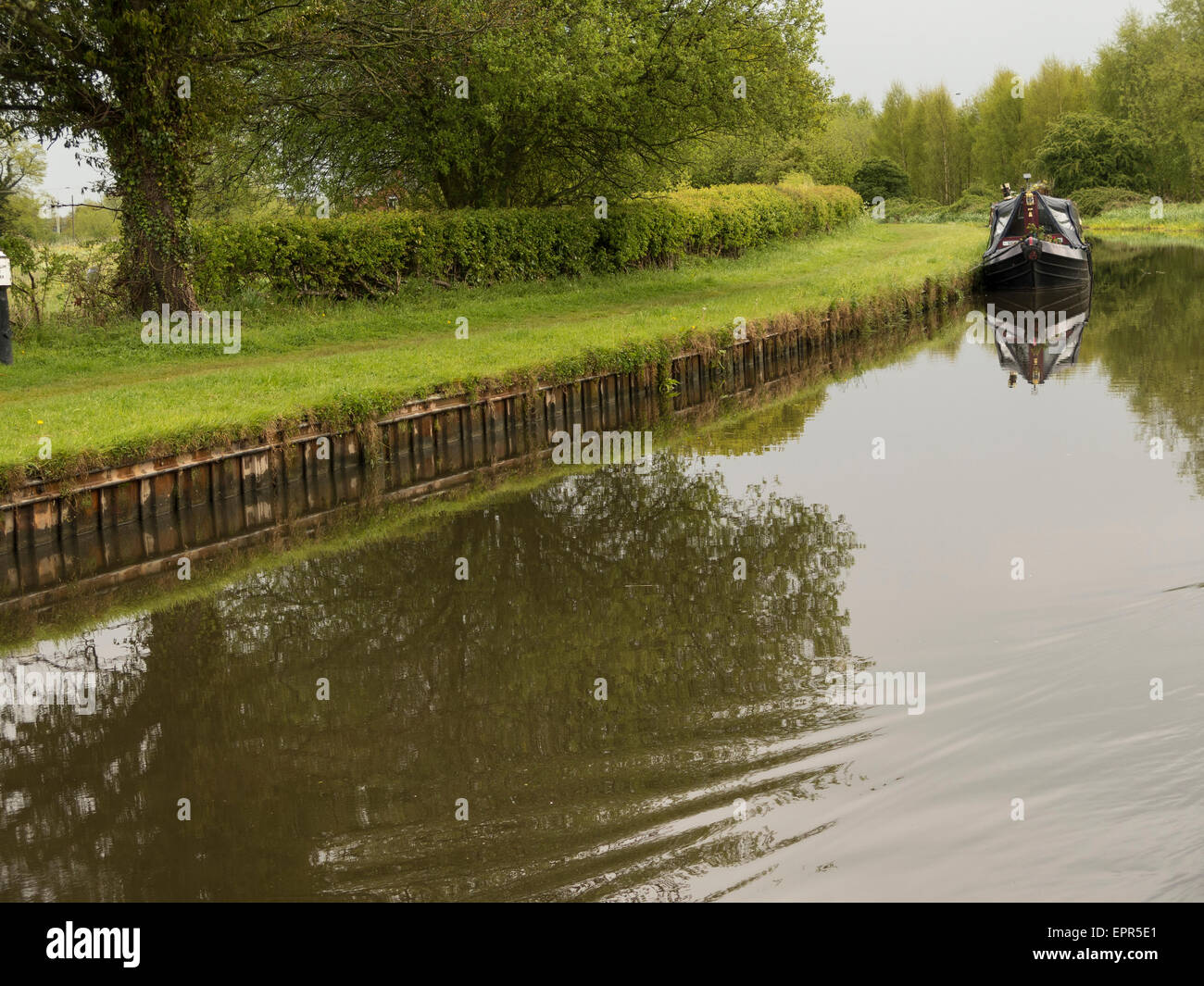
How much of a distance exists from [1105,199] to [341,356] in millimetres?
56064

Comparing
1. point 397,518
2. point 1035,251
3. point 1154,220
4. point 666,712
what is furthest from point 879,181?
point 666,712

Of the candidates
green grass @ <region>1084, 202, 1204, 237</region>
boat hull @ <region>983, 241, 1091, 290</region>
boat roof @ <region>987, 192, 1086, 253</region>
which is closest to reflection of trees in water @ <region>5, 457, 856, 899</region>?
boat hull @ <region>983, 241, 1091, 290</region>

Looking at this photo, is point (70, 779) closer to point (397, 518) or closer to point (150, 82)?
point (397, 518)

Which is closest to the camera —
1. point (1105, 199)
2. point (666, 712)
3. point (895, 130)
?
point (666, 712)

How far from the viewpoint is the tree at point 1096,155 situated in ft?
213

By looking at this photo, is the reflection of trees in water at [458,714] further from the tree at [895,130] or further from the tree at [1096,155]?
the tree at [895,130]

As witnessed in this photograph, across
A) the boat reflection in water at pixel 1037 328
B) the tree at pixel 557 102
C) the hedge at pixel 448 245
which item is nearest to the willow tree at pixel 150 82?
the hedge at pixel 448 245

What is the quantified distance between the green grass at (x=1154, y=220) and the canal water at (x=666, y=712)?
154 ft

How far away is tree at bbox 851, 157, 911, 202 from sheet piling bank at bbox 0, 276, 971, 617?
53441 millimetres

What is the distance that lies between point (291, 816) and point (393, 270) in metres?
17.1

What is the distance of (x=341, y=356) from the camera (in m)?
16.3

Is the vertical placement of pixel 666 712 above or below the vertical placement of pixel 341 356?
below

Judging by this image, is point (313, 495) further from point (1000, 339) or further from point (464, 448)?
point (1000, 339)

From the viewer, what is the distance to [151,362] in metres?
16.2
